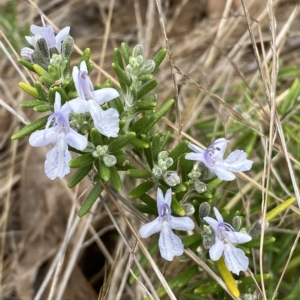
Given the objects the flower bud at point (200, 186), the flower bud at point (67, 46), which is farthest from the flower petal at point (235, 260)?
the flower bud at point (67, 46)

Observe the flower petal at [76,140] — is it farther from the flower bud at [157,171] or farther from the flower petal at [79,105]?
the flower bud at [157,171]

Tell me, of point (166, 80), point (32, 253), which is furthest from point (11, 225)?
point (166, 80)

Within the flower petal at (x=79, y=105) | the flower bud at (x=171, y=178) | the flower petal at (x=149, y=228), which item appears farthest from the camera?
the flower bud at (x=171, y=178)

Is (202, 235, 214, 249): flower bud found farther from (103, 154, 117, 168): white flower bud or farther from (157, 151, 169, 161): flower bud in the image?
(103, 154, 117, 168): white flower bud

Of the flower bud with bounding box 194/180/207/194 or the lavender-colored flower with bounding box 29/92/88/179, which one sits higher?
the lavender-colored flower with bounding box 29/92/88/179

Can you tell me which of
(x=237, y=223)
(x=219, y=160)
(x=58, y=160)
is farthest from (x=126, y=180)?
(x=58, y=160)

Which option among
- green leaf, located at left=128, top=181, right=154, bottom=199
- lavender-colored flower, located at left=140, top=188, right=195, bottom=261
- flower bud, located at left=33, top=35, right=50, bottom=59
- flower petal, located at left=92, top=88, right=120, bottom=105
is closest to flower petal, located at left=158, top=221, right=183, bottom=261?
lavender-colored flower, located at left=140, top=188, right=195, bottom=261
